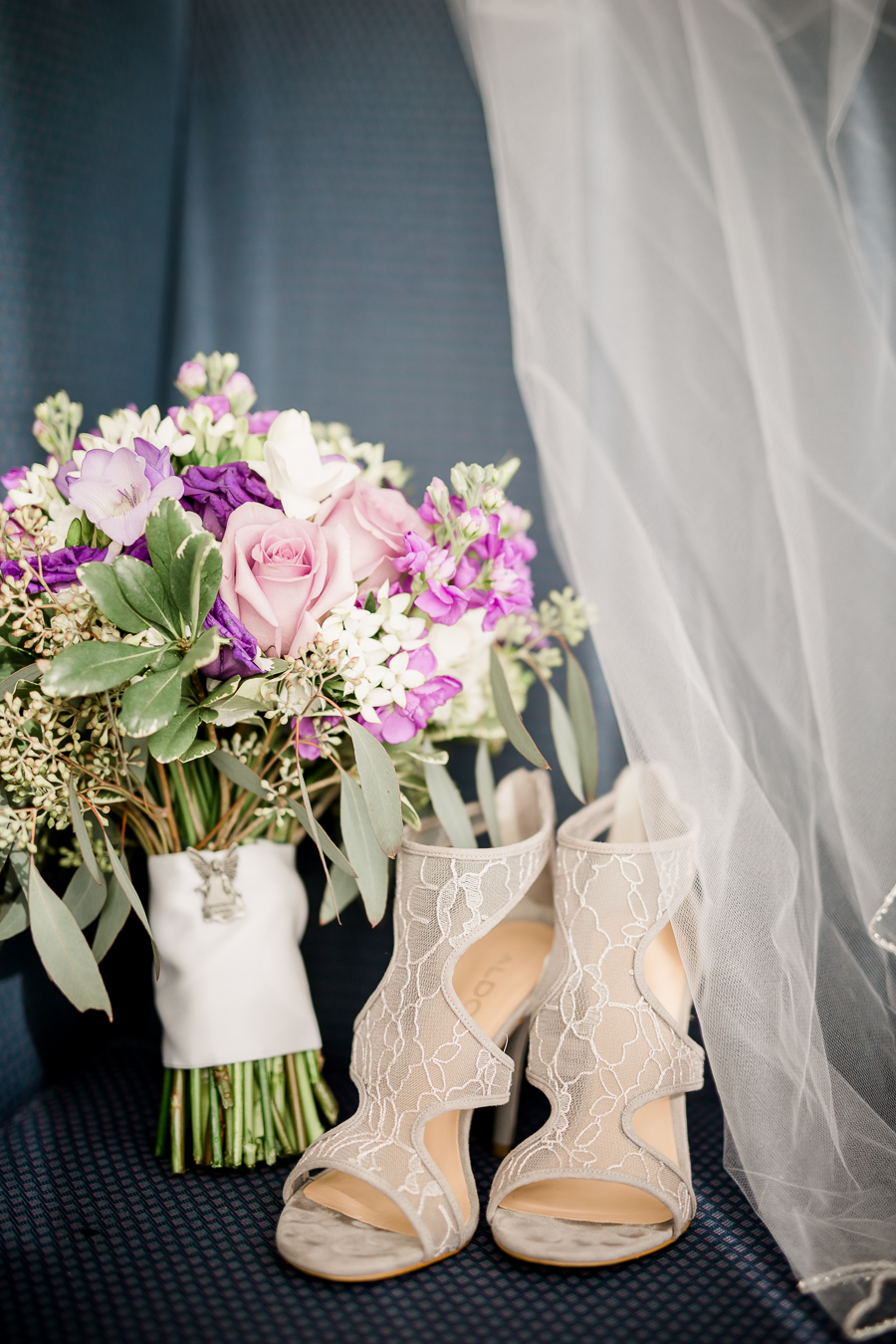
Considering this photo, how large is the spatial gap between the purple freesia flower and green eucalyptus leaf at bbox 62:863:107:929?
326 mm

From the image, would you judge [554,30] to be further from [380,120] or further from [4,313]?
[4,313]

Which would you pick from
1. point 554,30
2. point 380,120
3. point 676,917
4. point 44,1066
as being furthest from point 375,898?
point 380,120

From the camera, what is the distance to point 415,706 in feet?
2.33

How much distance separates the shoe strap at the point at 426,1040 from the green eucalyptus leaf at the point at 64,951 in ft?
0.74

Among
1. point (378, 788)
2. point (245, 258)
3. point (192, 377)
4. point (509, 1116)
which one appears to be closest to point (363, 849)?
point (378, 788)

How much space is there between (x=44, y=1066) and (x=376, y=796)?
608 millimetres

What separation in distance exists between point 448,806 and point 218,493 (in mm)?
351

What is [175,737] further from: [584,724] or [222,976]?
[584,724]

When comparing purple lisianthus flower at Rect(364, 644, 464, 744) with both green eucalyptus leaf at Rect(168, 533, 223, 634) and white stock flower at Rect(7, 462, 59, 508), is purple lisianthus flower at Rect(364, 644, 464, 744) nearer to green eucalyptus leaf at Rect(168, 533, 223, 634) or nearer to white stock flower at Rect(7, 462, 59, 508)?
green eucalyptus leaf at Rect(168, 533, 223, 634)

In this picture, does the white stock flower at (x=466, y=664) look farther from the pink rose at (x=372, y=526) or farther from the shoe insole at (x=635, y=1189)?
the shoe insole at (x=635, y=1189)

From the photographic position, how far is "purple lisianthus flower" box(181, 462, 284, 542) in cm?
69

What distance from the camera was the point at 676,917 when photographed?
0.73 m

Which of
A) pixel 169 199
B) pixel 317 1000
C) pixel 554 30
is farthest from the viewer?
pixel 169 199

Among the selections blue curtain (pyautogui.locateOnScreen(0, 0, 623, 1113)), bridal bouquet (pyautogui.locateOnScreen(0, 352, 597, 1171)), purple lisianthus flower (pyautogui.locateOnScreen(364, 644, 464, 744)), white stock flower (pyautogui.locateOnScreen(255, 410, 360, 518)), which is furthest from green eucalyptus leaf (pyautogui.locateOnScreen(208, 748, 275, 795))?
blue curtain (pyautogui.locateOnScreen(0, 0, 623, 1113))
